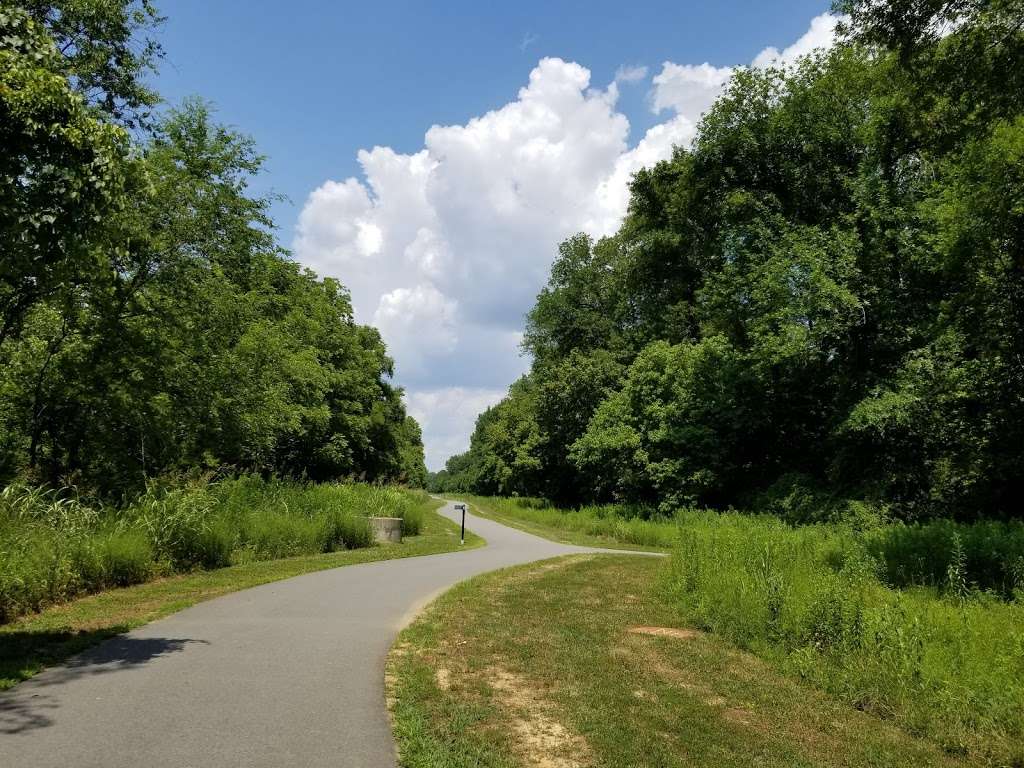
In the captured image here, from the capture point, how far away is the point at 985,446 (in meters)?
18.7

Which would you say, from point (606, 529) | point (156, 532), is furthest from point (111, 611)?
point (606, 529)

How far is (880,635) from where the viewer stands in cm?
725

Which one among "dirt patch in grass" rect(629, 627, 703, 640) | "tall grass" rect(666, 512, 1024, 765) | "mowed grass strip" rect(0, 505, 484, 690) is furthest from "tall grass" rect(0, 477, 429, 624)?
"tall grass" rect(666, 512, 1024, 765)

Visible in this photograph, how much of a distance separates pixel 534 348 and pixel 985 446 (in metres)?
37.9

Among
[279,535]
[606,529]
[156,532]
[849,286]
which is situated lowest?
[606,529]

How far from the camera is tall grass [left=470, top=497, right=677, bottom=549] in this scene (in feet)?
81.8

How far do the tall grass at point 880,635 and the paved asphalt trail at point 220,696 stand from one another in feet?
15.6

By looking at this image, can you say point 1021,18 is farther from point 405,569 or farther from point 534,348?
point 534,348

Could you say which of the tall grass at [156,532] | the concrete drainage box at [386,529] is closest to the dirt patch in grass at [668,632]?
the tall grass at [156,532]

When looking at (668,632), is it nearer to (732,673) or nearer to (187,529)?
(732,673)

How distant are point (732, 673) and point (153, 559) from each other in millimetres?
10171

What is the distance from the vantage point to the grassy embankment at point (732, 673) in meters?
5.07

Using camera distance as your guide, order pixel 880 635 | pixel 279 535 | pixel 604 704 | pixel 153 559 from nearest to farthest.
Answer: pixel 604 704 < pixel 880 635 < pixel 153 559 < pixel 279 535

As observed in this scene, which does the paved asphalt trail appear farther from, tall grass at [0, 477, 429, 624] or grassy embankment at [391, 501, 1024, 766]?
tall grass at [0, 477, 429, 624]
